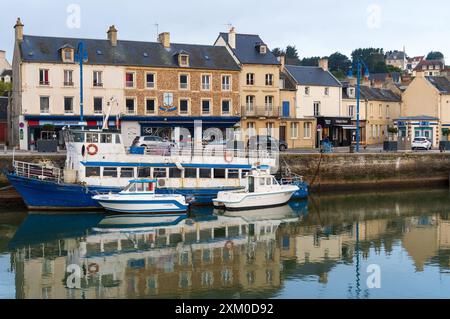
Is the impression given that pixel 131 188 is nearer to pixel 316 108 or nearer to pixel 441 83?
pixel 316 108

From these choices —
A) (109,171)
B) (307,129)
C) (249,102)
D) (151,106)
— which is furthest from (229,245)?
(307,129)

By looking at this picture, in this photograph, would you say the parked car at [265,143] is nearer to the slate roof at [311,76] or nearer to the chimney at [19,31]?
the slate roof at [311,76]

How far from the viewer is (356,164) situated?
41438 mm

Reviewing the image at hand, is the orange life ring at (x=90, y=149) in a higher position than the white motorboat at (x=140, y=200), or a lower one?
higher

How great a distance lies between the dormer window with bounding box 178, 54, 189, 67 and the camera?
47.3 m

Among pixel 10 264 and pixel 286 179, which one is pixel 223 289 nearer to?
pixel 10 264

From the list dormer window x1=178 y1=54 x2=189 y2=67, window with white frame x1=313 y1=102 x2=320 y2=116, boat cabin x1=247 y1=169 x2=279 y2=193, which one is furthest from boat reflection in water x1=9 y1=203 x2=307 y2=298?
window with white frame x1=313 y1=102 x2=320 y2=116

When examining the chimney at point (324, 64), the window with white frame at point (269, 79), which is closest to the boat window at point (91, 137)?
the window with white frame at point (269, 79)

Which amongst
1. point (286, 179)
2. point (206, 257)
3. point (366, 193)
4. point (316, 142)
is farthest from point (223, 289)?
point (316, 142)

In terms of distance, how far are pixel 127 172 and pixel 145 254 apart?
30.4ft

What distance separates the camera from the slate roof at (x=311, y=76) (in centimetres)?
5342

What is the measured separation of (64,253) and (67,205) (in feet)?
24.9

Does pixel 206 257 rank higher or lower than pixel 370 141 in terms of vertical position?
lower

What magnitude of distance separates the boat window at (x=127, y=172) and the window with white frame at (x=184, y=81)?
54.9 feet
